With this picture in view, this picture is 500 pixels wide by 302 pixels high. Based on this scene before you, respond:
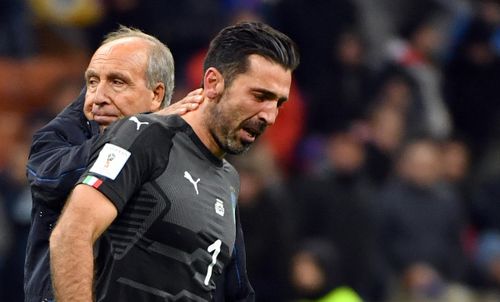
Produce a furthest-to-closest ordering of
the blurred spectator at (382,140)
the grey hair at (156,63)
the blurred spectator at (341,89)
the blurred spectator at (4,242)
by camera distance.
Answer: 1. the blurred spectator at (341,89)
2. the blurred spectator at (382,140)
3. the blurred spectator at (4,242)
4. the grey hair at (156,63)

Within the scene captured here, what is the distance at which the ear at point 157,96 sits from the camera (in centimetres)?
498

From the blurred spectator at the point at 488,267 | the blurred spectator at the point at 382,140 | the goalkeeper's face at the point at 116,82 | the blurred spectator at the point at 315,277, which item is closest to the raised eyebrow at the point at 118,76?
the goalkeeper's face at the point at 116,82

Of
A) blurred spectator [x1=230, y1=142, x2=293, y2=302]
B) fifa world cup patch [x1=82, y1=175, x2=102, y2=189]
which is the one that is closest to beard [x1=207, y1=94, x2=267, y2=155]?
fifa world cup patch [x1=82, y1=175, x2=102, y2=189]

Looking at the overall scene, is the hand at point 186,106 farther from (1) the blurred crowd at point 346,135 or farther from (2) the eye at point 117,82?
(1) the blurred crowd at point 346,135

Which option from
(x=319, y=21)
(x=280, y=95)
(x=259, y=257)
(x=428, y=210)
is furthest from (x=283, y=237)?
(x=280, y=95)

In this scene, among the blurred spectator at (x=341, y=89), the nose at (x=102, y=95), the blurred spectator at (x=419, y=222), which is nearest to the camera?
the nose at (x=102, y=95)

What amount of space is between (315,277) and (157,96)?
14.5 ft

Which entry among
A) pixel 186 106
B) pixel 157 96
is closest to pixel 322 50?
pixel 157 96

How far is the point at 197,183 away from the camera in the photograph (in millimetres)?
4625

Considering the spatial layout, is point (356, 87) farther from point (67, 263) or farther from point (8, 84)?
point (67, 263)

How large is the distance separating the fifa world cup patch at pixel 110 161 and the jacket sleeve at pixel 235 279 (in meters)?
0.77

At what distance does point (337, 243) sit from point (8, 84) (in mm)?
3358

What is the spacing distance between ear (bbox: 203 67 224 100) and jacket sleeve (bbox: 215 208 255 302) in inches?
21.3

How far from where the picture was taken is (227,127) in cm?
465
